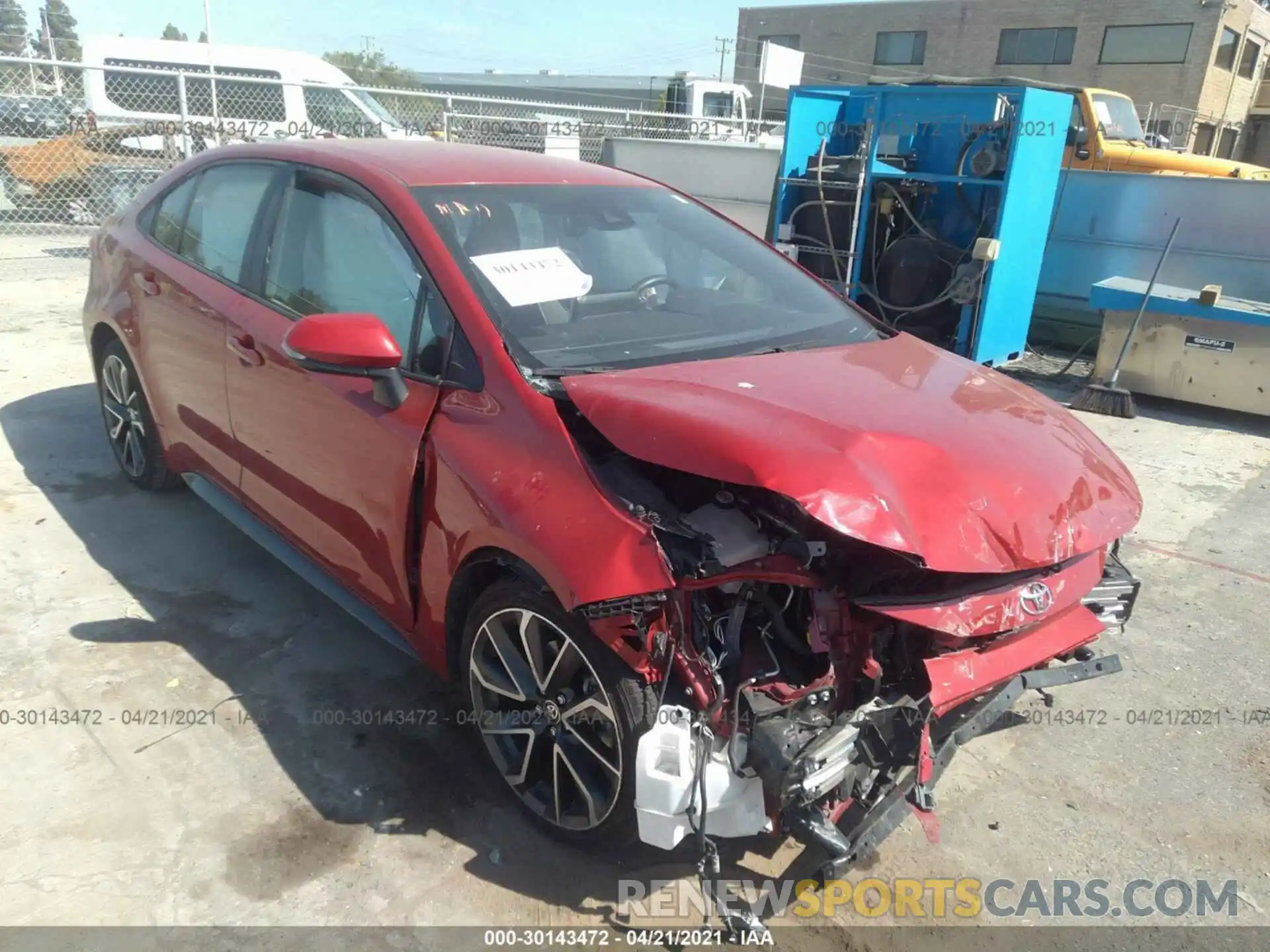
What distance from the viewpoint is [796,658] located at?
7.68ft

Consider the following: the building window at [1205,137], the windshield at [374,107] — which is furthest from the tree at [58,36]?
the building window at [1205,137]

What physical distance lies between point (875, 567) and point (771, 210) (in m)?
7.01

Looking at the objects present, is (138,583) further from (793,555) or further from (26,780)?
(793,555)

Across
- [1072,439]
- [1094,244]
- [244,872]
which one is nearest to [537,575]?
[244,872]

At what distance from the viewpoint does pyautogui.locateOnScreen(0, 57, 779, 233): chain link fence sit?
11219 millimetres

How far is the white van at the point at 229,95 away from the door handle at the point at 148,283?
804cm

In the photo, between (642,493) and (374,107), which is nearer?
(642,493)

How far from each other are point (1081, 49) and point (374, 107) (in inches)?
1135

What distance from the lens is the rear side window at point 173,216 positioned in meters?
4.08

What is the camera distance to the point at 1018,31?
3406 cm

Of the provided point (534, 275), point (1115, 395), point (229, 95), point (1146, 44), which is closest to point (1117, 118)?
point (1115, 395)

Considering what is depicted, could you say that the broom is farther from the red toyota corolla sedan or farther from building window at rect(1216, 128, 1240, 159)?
building window at rect(1216, 128, 1240, 159)

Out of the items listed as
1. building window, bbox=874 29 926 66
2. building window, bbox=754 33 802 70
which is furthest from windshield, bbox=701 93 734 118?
building window, bbox=754 33 802 70

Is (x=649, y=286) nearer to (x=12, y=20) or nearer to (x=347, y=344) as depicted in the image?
(x=347, y=344)
